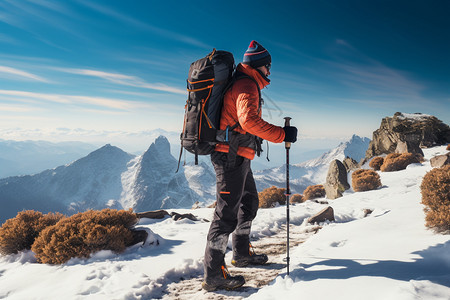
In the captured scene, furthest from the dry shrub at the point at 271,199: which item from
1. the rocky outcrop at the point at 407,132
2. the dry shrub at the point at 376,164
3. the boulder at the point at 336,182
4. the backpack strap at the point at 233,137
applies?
the rocky outcrop at the point at 407,132

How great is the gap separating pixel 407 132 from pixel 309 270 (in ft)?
107

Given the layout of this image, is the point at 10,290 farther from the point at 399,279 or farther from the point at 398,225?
the point at 398,225

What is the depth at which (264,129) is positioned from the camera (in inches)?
144

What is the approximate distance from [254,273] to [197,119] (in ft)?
9.66

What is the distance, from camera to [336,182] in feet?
61.1

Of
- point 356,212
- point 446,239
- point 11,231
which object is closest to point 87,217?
point 11,231

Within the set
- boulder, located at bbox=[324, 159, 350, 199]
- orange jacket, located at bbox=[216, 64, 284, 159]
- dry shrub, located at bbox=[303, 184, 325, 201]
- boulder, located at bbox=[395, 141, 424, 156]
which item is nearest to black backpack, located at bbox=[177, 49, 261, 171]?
orange jacket, located at bbox=[216, 64, 284, 159]

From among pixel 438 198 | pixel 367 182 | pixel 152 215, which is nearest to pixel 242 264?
pixel 438 198

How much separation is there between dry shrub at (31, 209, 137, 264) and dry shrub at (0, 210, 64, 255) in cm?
77

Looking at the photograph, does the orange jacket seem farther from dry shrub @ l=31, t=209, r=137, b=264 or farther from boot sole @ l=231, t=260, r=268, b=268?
dry shrub @ l=31, t=209, r=137, b=264

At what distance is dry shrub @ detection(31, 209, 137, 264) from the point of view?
518 centimetres

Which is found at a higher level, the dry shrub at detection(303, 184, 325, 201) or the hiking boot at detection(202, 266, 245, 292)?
Result: the hiking boot at detection(202, 266, 245, 292)

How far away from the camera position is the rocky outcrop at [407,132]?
29219mm

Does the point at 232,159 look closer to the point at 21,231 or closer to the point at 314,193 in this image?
the point at 21,231
